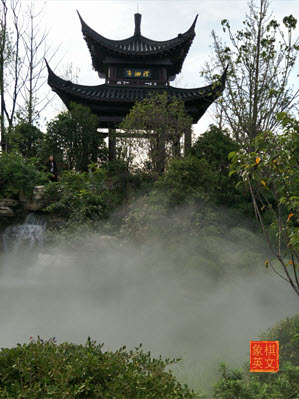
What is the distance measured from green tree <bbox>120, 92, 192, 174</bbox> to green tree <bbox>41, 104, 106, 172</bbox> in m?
1.80

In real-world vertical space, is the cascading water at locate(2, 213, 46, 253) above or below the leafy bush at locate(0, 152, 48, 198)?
below

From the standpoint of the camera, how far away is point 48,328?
557cm

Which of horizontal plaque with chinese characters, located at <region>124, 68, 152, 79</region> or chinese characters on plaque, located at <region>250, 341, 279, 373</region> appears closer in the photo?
chinese characters on plaque, located at <region>250, 341, 279, 373</region>

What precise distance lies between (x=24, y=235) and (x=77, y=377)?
770 centimetres

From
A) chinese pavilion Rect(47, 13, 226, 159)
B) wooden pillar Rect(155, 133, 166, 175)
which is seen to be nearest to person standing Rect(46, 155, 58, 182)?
chinese pavilion Rect(47, 13, 226, 159)

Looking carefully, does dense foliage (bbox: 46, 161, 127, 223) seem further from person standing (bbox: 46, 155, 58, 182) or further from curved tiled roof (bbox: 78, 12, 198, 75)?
curved tiled roof (bbox: 78, 12, 198, 75)

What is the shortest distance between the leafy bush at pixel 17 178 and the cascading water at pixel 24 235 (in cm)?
99

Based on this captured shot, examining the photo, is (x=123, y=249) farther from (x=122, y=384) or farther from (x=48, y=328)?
(x=122, y=384)

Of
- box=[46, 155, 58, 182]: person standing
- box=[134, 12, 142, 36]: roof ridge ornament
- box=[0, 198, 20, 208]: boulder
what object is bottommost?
box=[0, 198, 20, 208]: boulder

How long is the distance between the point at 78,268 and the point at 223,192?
4785 millimetres

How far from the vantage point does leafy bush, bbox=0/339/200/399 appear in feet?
6.86

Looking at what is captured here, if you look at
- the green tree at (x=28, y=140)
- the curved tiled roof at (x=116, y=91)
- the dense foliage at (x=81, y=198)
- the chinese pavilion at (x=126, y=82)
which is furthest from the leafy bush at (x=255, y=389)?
the green tree at (x=28, y=140)

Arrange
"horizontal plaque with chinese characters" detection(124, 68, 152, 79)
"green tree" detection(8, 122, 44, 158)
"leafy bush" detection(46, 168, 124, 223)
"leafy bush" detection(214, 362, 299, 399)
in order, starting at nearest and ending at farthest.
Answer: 1. "leafy bush" detection(214, 362, 299, 399)
2. "leafy bush" detection(46, 168, 124, 223)
3. "green tree" detection(8, 122, 44, 158)
4. "horizontal plaque with chinese characters" detection(124, 68, 152, 79)

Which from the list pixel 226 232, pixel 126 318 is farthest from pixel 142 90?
pixel 126 318
